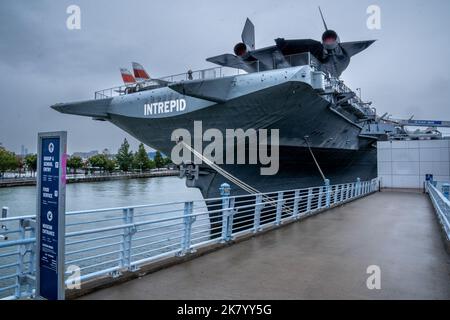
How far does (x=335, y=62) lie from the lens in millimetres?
17859

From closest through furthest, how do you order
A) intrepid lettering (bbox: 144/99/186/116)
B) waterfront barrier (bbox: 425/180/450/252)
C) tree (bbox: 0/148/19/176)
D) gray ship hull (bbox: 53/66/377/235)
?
waterfront barrier (bbox: 425/180/450/252) < gray ship hull (bbox: 53/66/377/235) < intrepid lettering (bbox: 144/99/186/116) < tree (bbox: 0/148/19/176)

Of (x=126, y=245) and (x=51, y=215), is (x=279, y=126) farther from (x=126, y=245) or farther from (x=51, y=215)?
(x=51, y=215)

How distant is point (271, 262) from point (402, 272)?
1.90m

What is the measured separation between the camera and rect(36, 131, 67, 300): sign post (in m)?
3.19

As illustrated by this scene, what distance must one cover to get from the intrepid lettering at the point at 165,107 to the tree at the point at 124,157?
7229 centimetres

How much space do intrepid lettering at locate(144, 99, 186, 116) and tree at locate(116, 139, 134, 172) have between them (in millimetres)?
72288

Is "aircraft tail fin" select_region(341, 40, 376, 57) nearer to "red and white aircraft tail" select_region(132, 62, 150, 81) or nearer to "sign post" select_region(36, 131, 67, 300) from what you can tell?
"red and white aircraft tail" select_region(132, 62, 150, 81)

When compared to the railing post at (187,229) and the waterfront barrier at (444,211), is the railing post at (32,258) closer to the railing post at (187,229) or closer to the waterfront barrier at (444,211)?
the railing post at (187,229)

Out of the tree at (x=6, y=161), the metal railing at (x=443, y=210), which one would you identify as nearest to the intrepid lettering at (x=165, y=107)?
the metal railing at (x=443, y=210)

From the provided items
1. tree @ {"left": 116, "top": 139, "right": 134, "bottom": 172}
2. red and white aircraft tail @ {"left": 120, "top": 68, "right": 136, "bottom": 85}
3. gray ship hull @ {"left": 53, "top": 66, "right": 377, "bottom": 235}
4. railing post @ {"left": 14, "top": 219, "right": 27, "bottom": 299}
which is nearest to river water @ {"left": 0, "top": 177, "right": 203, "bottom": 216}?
red and white aircraft tail @ {"left": 120, "top": 68, "right": 136, "bottom": 85}

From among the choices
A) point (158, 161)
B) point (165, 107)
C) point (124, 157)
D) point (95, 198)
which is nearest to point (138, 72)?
point (165, 107)

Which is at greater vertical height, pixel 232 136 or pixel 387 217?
pixel 232 136
